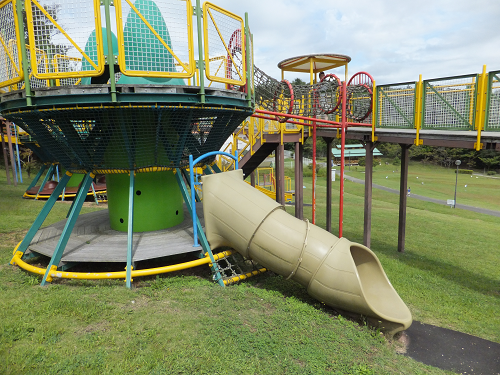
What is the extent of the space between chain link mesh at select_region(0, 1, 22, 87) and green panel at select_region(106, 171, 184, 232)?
9.51ft

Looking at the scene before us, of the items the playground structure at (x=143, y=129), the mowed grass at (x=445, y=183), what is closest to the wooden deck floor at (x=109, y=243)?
the playground structure at (x=143, y=129)

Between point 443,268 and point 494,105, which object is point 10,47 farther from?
point 443,268

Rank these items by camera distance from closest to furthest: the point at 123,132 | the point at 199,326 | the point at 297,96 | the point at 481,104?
1. the point at 199,326
2. the point at 123,132
3. the point at 481,104
4. the point at 297,96

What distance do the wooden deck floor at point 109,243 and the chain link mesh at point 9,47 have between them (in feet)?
11.8

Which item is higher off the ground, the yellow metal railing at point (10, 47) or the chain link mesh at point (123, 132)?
the yellow metal railing at point (10, 47)

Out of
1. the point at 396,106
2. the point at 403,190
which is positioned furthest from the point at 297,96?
the point at 403,190

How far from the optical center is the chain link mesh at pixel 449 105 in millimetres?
8047

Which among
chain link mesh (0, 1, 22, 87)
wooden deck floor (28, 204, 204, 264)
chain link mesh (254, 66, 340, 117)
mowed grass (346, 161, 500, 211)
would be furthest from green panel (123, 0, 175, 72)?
mowed grass (346, 161, 500, 211)

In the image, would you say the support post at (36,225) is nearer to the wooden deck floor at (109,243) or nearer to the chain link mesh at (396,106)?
the wooden deck floor at (109,243)

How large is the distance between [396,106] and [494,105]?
275 cm

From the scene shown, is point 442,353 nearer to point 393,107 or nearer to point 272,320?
point 272,320

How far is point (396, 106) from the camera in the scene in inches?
394

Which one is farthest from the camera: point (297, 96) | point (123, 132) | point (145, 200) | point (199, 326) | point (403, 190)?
point (297, 96)

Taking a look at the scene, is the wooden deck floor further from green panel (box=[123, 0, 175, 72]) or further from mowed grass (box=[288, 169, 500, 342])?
mowed grass (box=[288, 169, 500, 342])
